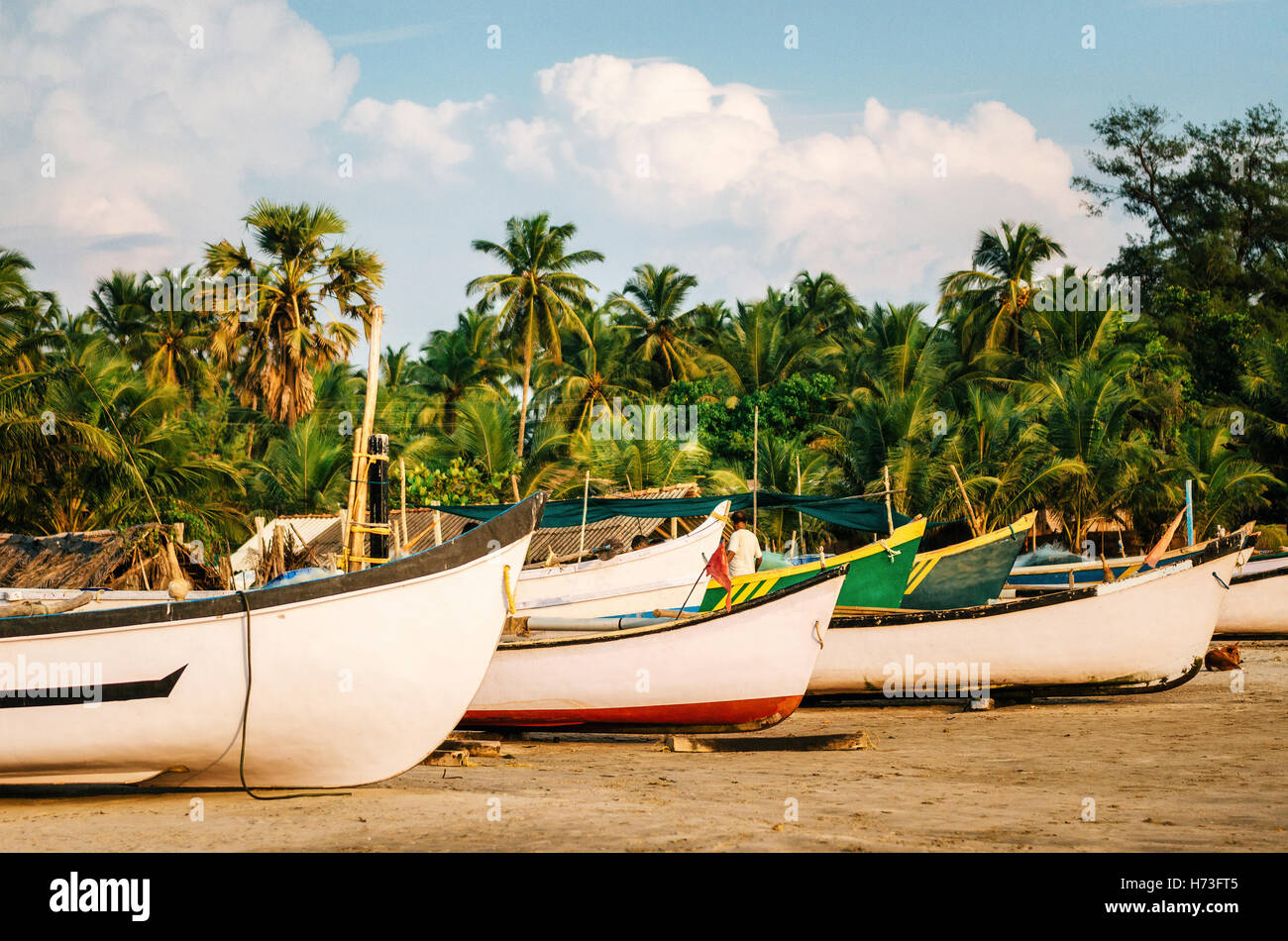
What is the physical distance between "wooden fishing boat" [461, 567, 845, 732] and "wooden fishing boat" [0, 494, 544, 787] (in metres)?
2.92

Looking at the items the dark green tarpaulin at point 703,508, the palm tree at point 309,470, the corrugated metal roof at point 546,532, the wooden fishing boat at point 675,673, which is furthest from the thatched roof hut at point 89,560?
the wooden fishing boat at point 675,673

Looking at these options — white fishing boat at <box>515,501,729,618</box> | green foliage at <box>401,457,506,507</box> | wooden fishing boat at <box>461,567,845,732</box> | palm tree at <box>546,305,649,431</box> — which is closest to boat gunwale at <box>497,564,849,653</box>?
wooden fishing boat at <box>461,567,845,732</box>

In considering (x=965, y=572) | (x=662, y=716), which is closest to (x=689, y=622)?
(x=662, y=716)

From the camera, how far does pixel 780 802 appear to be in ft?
24.8

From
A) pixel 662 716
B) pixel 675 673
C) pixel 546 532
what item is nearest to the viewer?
pixel 675 673

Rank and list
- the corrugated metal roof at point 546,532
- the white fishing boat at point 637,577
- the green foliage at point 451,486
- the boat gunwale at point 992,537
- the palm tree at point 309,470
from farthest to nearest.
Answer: the palm tree at point 309,470
the green foliage at point 451,486
the corrugated metal roof at point 546,532
the white fishing boat at point 637,577
the boat gunwale at point 992,537

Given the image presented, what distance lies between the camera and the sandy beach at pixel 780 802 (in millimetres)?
6316

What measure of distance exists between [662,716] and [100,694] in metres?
5.36

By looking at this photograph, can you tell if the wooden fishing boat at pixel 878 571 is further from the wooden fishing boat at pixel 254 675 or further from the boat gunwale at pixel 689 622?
the wooden fishing boat at pixel 254 675

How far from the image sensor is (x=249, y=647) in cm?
709

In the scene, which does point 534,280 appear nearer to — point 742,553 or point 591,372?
point 591,372

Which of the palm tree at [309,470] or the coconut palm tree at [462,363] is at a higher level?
the coconut palm tree at [462,363]

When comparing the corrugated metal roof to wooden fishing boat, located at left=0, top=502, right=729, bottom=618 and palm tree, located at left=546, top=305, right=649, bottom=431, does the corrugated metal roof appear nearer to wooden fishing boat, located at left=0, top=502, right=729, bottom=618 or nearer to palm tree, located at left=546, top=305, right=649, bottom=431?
wooden fishing boat, located at left=0, top=502, right=729, bottom=618

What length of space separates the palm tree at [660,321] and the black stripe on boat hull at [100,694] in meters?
37.0
